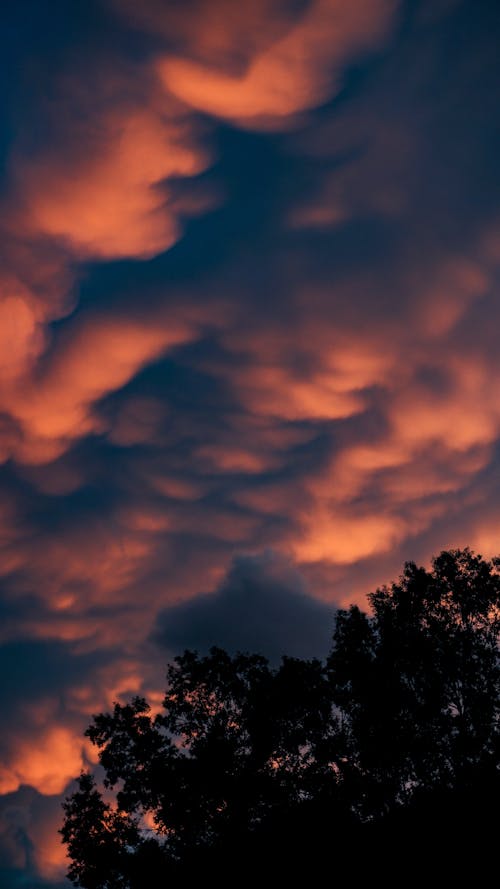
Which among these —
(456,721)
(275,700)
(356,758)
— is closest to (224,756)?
(275,700)

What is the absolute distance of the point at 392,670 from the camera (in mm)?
36438

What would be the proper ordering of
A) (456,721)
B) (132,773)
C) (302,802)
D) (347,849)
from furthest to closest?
1. (132,773)
2. (302,802)
3. (456,721)
4. (347,849)

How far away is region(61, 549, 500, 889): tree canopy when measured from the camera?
34906 millimetres

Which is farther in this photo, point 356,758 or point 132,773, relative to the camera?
point 132,773

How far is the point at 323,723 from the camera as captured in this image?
1542 inches

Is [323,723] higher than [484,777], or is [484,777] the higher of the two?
[323,723]

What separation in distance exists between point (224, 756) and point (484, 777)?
18.4 m

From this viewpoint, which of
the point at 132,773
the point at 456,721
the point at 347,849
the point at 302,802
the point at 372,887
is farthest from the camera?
the point at 132,773

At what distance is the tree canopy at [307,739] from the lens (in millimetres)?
34906

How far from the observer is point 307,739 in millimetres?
39312

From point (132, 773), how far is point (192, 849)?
6284 mm

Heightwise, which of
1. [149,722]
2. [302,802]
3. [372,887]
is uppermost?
[149,722]

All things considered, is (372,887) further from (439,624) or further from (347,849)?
(439,624)

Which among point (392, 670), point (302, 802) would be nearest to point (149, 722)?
point (302, 802)
